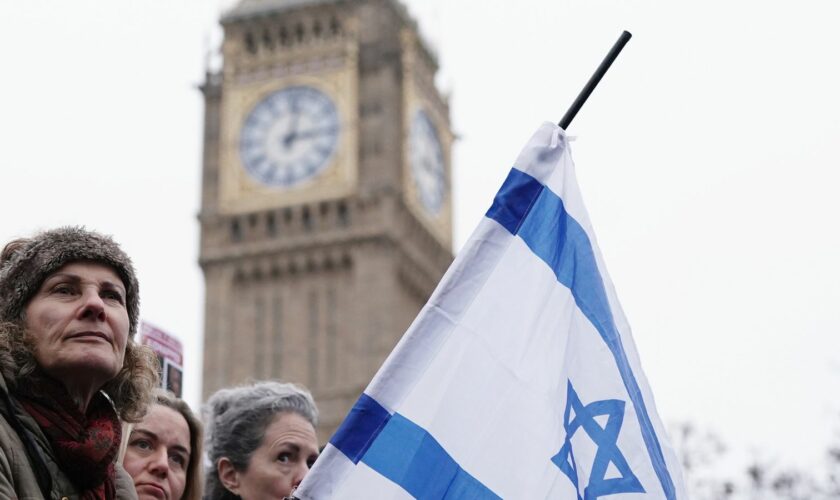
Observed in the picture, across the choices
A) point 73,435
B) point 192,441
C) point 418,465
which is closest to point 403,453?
point 418,465

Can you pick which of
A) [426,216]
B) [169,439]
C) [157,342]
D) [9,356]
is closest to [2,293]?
[9,356]

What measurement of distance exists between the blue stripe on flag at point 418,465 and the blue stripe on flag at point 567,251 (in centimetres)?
61

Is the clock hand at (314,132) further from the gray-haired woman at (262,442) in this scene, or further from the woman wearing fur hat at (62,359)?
the woman wearing fur hat at (62,359)

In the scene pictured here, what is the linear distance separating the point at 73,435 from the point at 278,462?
1.55 m

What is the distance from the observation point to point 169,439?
433 centimetres

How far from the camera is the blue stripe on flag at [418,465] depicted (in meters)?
3.26

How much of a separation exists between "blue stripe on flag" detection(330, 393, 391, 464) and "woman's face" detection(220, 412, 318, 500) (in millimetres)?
1268

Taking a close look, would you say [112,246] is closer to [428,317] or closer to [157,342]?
[428,317]

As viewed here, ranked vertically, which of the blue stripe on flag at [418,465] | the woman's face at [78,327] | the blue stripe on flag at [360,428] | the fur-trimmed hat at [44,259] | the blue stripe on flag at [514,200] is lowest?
the blue stripe on flag at [418,465]

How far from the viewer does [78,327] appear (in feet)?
10.2

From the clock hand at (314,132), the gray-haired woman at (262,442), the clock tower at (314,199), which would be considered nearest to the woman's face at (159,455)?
the gray-haired woman at (262,442)

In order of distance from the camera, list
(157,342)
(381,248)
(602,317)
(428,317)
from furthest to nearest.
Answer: (381,248) < (157,342) < (602,317) < (428,317)

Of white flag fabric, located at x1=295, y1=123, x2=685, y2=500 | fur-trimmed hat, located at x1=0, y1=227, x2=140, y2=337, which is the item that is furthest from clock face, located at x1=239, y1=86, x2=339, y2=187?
fur-trimmed hat, located at x1=0, y1=227, x2=140, y2=337

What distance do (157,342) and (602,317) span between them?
212 cm
